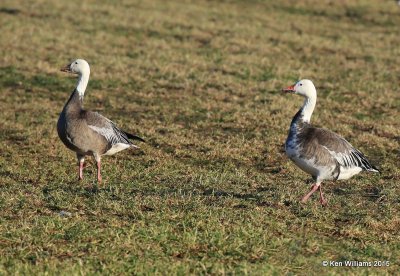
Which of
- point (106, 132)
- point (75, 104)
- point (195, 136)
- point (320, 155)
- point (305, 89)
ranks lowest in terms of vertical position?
point (195, 136)

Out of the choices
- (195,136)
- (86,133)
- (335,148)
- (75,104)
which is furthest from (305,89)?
(195,136)

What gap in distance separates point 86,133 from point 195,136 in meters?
3.36

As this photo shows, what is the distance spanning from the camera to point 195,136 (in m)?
14.0

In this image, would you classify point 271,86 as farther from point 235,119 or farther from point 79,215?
point 79,215

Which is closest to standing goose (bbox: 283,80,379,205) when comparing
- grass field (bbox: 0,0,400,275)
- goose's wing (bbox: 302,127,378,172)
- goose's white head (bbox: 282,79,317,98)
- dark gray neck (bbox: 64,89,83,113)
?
goose's wing (bbox: 302,127,378,172)

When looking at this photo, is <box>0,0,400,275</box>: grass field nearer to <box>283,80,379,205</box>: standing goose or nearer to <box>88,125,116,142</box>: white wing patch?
<box>283,80,379,205</box>: standing goose

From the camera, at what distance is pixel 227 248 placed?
791 cm

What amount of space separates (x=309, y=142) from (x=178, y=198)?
1.86m

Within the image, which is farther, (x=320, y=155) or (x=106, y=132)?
(x=106, y=132)

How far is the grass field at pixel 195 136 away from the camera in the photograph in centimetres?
795

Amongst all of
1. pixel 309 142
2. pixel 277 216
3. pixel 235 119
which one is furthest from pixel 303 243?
pixel 235 119

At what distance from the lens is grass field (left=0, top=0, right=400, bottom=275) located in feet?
26.1

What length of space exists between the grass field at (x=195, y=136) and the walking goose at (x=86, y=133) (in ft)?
1.45

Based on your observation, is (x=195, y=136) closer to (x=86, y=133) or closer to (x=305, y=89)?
(x=86, y=133)
